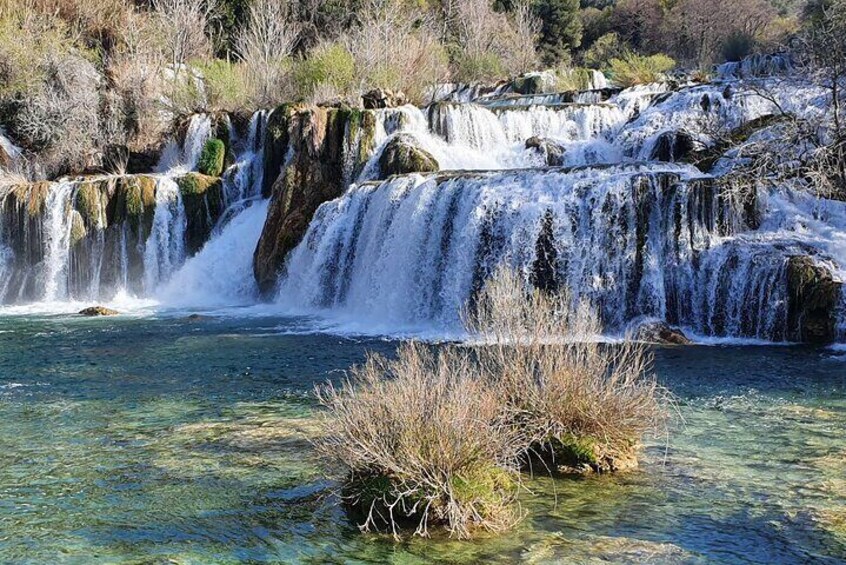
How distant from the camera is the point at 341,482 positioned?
703cm

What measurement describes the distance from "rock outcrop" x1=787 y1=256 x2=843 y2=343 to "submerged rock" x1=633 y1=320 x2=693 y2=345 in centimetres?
197

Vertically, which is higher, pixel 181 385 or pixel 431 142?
pixel 431 142

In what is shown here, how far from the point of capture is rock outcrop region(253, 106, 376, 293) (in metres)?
23.7

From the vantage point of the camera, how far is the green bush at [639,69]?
3406cm

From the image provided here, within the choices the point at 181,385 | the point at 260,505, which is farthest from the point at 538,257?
the point at 260,505

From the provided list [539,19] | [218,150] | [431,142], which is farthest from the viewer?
[539,19]

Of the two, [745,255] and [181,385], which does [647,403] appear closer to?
[181,385]

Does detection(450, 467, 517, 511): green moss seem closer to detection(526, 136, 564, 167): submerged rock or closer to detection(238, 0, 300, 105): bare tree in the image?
detection(526, 136, 564, 167): submerged rock

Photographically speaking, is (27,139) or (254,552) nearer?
(254,552)

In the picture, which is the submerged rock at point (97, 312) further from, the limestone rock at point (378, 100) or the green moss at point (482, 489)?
the green moss at point (482, 489)

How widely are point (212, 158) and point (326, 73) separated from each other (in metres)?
6.36

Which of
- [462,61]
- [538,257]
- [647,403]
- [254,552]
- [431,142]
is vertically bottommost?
[254,552]

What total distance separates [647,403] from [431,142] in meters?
18.8

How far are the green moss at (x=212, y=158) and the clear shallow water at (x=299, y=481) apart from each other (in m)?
16.0
